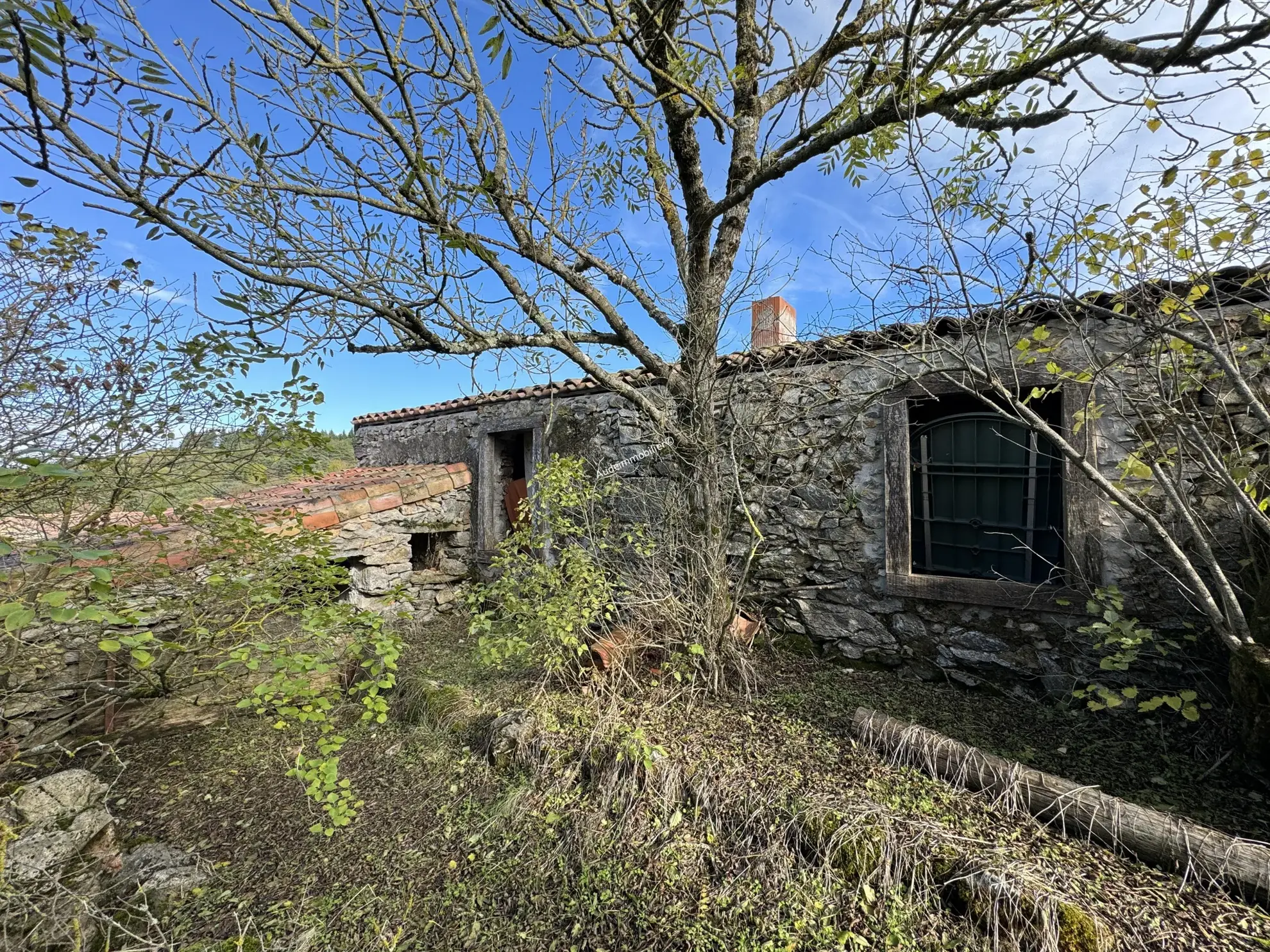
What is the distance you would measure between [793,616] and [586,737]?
7.19ft

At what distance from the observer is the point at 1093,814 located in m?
2.10

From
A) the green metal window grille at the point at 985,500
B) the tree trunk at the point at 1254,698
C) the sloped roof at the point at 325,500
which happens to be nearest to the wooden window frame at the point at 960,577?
the green metal window grille at the point at 985,500

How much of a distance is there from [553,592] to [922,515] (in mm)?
2976

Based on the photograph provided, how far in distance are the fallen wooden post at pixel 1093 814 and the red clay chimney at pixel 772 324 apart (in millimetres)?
3273

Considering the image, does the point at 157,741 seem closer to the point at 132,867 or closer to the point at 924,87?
the point at 132,867

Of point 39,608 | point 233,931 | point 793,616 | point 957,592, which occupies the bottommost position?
point 233,931

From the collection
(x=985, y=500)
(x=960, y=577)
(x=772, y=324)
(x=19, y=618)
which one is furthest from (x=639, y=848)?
(x=772, y=324)

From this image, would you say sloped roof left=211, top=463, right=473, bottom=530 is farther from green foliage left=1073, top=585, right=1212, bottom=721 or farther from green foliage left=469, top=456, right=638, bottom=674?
green foliage left=1073, top=585, right=1212, bottom=721

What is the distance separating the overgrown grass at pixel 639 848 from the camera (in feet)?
6.19

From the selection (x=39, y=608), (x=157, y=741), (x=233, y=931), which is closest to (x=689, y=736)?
(x=233, y=931)

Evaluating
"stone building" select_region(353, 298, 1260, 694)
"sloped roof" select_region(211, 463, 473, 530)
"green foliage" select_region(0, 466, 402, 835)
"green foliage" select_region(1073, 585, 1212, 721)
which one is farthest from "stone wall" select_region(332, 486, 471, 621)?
"green foliage" select_region(1073, 585, 1212, 721)

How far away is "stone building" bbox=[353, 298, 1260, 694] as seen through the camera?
3.21 metres

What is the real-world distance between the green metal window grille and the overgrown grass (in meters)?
1.11

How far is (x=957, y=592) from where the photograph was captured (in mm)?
3617
